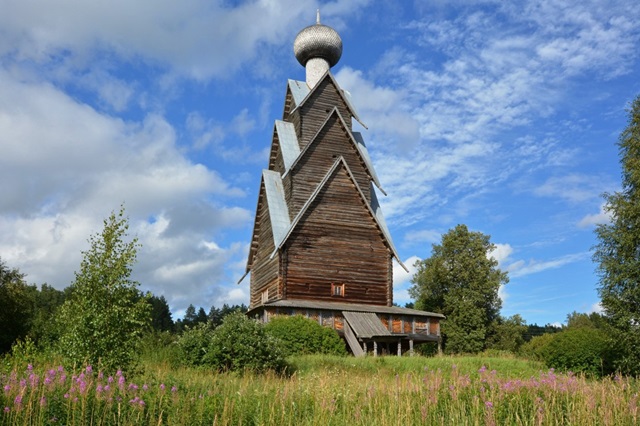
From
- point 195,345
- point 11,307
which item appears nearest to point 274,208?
point 195,345

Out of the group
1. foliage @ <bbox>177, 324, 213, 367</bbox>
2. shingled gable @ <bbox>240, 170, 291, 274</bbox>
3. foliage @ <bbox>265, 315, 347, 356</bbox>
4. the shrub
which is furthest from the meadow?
shingled gable @ <bbox>240, 170, 291, 274</bbox>

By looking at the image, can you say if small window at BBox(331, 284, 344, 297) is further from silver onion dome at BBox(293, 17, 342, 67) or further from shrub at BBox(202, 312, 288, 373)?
silver onion dome at BBox(293, 17, 342, 67)

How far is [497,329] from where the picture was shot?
4172 cm

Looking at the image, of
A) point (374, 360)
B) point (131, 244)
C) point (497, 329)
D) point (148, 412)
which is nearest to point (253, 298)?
point (374, 360)

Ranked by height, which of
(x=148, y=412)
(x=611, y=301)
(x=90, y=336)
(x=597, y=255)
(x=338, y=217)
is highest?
(x=338, y=217)

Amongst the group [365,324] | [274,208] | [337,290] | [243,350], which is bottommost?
[243,350]

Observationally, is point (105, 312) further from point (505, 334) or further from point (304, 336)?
point (505, 334)

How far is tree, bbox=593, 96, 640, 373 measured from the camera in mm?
20625

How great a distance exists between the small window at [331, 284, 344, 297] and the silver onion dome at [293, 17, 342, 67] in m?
17.6

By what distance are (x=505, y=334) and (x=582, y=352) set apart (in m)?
21.0

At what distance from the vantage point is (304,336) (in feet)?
74.6

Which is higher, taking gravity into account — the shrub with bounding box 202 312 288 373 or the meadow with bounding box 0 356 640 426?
the shrub with bounding box 202 312 288 373

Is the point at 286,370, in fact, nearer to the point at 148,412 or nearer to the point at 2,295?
the point at 148,412

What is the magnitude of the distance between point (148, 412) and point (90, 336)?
517cm
